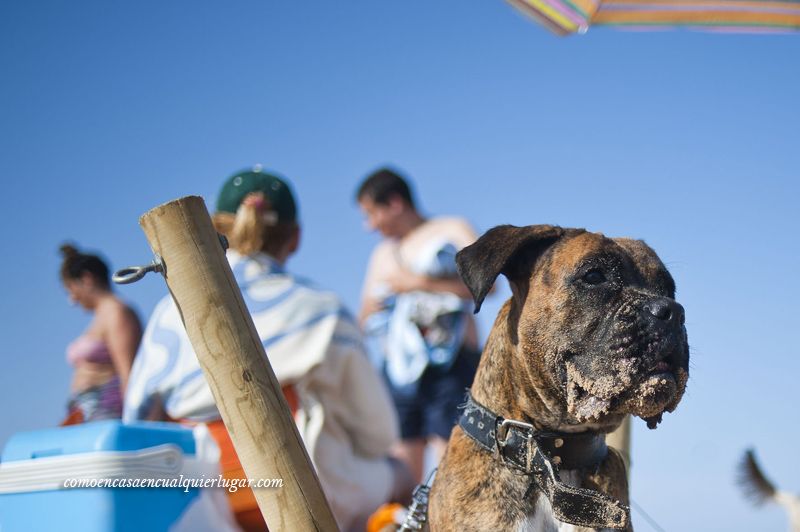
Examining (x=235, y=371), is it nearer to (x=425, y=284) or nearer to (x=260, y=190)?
(x=260, y=190)

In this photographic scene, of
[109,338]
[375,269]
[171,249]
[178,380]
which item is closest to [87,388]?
[109,338]

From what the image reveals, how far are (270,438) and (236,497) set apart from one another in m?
1.28

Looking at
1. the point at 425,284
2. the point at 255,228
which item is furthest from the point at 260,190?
the point at 425,284

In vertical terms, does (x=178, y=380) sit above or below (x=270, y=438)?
below

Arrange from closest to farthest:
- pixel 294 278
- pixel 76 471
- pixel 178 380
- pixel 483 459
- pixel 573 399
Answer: pixel 573 399
pixel 483 459
pixel 76 471
pixel 178 380
pixel 294 278

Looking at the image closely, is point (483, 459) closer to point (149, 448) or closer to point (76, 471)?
point (149, 448)

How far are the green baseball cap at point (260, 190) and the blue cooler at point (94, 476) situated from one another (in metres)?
1.62

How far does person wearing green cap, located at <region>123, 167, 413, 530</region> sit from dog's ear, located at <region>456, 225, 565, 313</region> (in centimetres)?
159

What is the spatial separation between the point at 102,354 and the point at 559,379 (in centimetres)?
478

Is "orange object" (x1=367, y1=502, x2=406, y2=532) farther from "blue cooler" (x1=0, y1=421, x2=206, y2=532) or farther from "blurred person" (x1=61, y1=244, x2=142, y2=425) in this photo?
"blurred person" (x1=61, y1=244, x2=142, y2=425)

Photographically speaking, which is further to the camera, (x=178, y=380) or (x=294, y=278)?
(x=294, y=278)

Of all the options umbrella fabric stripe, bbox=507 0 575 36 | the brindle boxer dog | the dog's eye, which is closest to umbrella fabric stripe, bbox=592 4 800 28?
umbrella fabric stripe, bbox=507 0 575 36

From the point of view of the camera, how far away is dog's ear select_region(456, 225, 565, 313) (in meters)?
2.54

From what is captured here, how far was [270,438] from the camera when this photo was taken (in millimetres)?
2391
